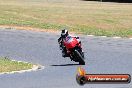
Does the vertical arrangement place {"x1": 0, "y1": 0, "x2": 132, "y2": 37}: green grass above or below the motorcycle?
below

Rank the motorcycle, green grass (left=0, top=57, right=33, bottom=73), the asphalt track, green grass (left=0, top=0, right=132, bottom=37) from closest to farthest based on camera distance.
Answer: the motorcycle < the asphalt track < green grass (left=0, top=57, right=33, bottom=73) < green grass (left=0, top=0, right=132, bottom=37)

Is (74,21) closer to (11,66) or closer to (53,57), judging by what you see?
(53,57)

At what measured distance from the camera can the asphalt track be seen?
1542cm

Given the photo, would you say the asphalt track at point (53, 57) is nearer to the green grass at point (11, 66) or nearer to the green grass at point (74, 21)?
the green grass at point (11, 66)

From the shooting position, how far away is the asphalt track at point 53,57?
15.4 meters

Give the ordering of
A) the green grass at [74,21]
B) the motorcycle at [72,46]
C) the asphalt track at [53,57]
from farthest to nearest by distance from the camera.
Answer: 1. the green grass at [74,21]
2. the asphalt track at [53,57]
3. the motorcycle at [72,46]

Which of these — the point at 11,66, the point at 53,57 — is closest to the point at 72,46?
the point at 11,66

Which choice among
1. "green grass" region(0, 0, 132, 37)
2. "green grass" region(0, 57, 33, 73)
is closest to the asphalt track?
"green grass" region(0, 57, 33, 73)

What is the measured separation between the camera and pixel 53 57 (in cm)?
2344

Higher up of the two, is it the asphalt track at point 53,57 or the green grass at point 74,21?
the asphalt track at point 53,57

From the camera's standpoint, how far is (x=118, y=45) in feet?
98.9

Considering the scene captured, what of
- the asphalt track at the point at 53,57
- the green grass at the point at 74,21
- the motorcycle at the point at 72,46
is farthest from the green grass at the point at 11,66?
the green grass at the point at 74,21

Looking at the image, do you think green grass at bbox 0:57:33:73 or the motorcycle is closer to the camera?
the motorcycle

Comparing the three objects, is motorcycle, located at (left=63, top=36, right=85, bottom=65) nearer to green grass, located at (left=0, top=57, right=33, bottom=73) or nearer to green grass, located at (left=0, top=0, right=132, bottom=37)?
green grass, located at (left=0, top=57, right=33, bottom=73)
